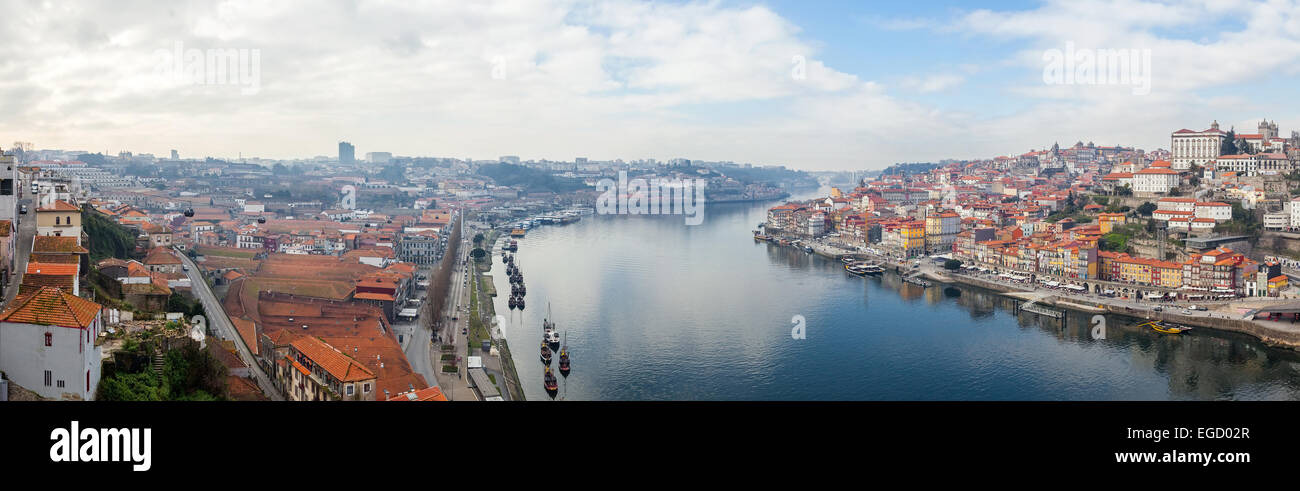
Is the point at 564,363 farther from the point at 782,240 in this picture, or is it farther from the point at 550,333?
the point at 782,240

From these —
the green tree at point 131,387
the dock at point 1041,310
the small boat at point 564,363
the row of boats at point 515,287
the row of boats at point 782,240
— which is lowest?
the small boat at point 564,363

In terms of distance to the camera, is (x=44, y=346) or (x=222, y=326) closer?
(x=44, y=346)

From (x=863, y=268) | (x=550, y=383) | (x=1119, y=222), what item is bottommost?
(x=550, y=383)

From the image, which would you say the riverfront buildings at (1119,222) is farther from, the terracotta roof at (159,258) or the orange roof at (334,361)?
the terracotta roof at (159,258)

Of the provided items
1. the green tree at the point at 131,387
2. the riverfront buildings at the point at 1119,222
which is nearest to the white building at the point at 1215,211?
the riverfront buildings at the point at 1119,222

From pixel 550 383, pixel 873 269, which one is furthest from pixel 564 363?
pixel 873 269
